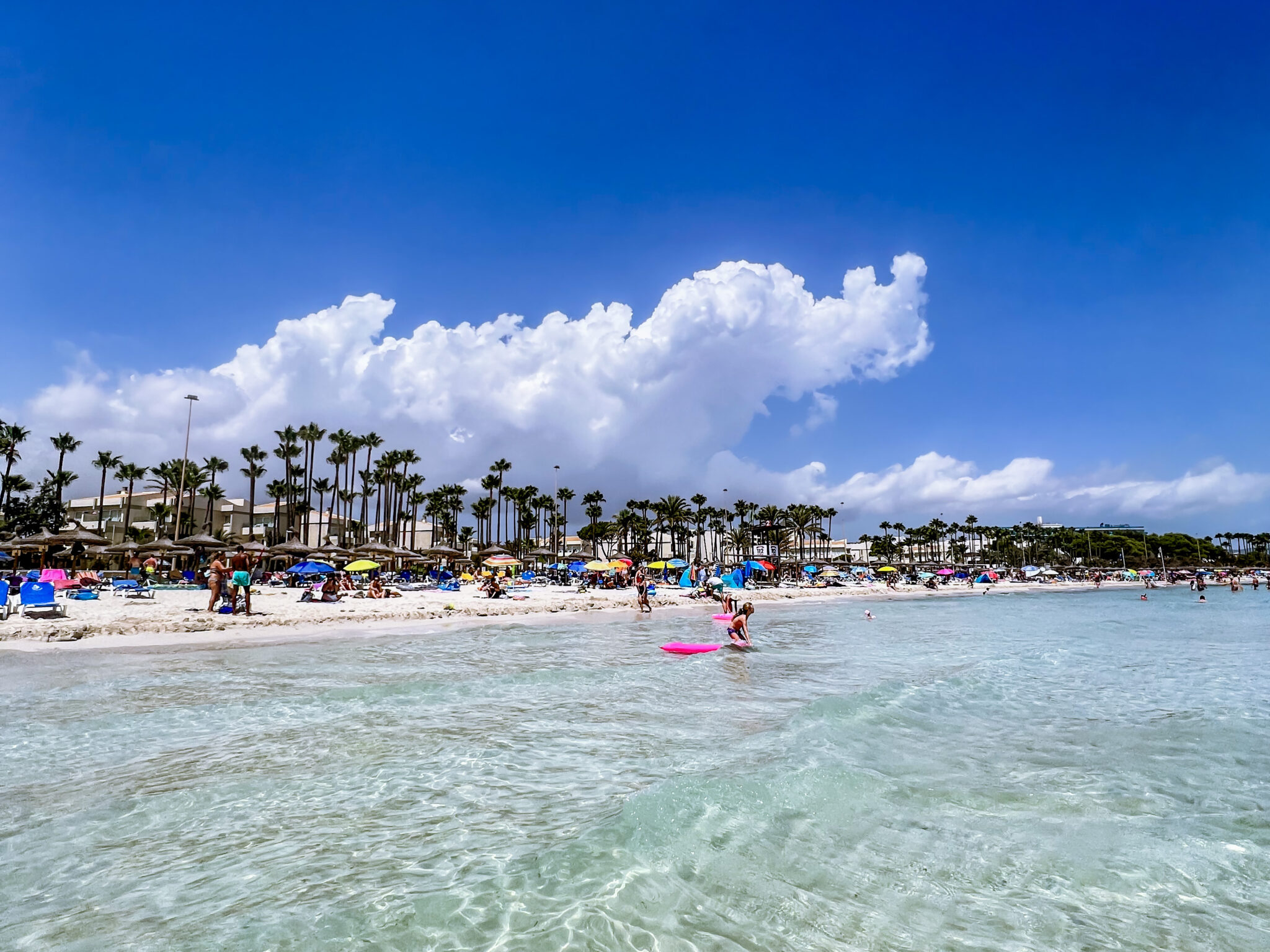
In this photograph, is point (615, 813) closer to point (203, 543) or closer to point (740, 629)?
point (740, 629)

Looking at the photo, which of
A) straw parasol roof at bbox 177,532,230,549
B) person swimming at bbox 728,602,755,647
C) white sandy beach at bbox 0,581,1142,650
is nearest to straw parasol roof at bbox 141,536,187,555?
straw parasol roof at bbox 177,532,230,549

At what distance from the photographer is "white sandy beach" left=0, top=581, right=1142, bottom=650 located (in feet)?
56.0

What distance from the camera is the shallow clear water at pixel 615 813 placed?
14.2 ft

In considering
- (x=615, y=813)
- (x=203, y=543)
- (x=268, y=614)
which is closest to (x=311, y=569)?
(x=203, y=543)

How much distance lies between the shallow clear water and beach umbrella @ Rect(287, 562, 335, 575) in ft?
67.8

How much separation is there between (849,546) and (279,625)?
517 feet

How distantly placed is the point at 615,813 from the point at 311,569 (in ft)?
105

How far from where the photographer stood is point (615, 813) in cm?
620

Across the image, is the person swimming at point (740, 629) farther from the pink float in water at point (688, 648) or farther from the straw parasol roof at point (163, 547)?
the straw parasol roof at point (163, 547)

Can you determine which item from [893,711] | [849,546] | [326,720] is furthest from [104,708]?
[849,546]

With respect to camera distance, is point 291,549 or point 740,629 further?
point 291,549

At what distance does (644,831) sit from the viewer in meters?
5.80

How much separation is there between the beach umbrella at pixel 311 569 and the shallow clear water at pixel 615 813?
20.7 m

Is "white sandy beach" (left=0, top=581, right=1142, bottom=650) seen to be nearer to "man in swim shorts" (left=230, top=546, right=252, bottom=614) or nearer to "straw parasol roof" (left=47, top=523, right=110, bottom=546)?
"man in swim shorts" (left=230, top=546, right=252, bottom=614)
